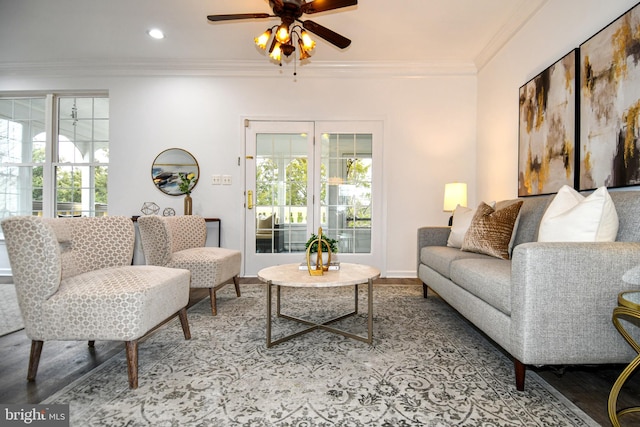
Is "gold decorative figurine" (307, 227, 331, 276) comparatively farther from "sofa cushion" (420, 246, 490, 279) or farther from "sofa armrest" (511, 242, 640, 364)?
"sofa armrest" (511, 242, 640, 364)

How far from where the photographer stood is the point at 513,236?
8.03ft

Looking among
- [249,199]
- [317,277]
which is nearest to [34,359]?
[317,277]

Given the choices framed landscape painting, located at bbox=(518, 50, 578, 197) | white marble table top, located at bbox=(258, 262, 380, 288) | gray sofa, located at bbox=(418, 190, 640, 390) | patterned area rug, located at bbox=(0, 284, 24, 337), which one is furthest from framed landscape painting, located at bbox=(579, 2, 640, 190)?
patterned area rug, located at bbox=(0, 284, 24, 337)

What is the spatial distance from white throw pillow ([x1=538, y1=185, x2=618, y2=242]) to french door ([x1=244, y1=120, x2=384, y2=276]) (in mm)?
2548

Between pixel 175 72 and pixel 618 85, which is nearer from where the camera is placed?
pixel 618 85

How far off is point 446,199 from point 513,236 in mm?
1353

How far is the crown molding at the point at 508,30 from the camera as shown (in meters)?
2.88

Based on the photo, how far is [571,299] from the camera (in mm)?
1367

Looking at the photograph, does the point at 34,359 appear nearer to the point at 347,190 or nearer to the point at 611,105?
the point at 347,190

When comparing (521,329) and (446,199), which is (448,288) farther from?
(446,199)

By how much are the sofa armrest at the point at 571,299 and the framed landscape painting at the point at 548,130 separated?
129 centimetres

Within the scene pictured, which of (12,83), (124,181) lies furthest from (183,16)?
(12,83)

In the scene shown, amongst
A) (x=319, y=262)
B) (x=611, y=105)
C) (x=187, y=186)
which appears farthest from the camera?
(x=187, y=186)

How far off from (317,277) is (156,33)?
3283 mm
